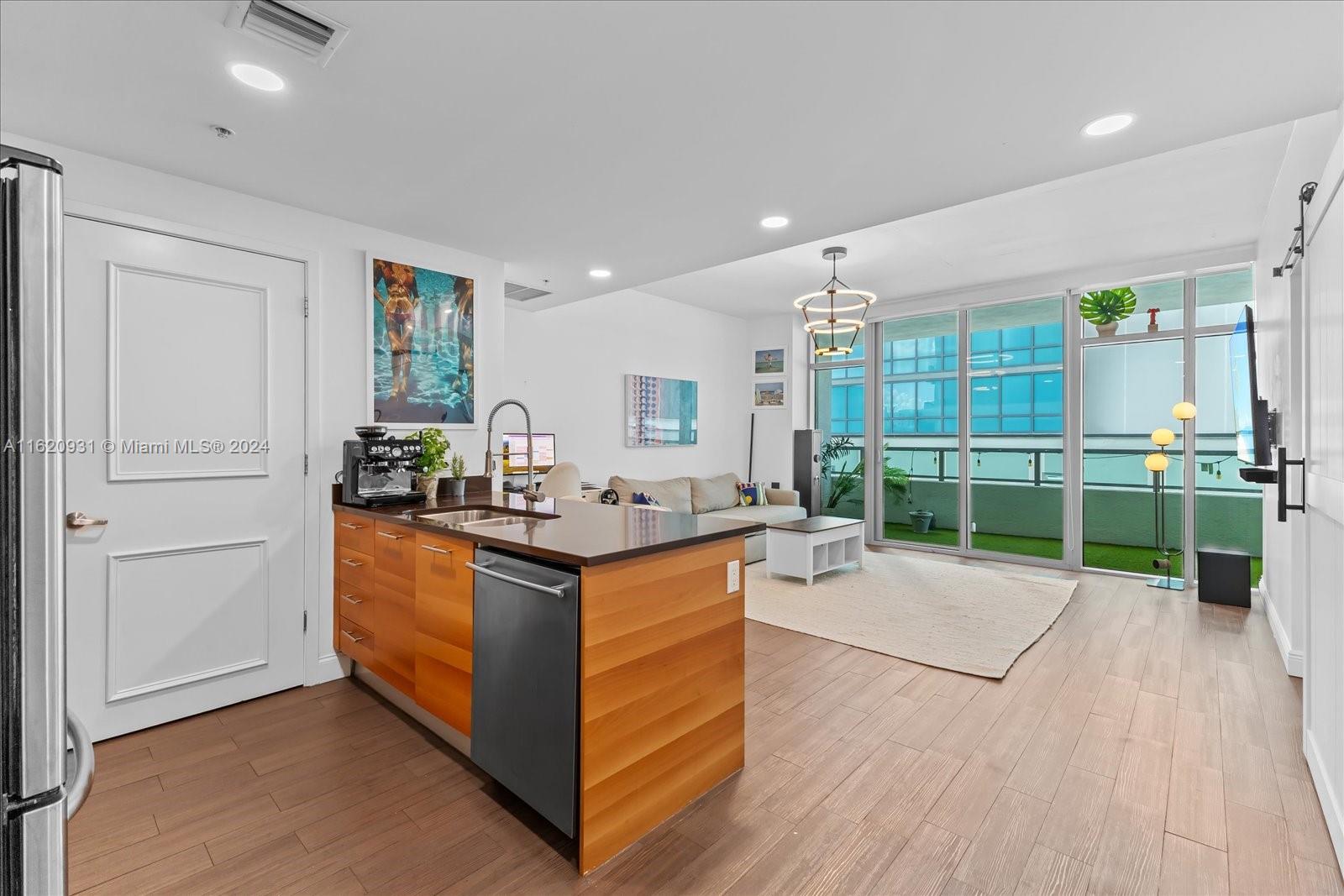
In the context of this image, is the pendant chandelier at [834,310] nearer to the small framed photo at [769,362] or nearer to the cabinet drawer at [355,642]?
the small framed photo at [769,362]

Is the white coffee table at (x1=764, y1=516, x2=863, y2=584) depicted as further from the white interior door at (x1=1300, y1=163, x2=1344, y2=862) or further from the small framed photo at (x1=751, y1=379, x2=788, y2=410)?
the white interior door at (x1=1300, y1=163, x2=1344, y2=862)

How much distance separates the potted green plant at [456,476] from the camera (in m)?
3.30

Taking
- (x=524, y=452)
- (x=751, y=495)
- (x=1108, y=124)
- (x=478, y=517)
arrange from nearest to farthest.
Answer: (x=1108, y=124) < (x=478, y=517) < (x=524, y=452) < (x=751, y=495)

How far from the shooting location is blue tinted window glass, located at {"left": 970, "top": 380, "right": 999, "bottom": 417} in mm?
6328

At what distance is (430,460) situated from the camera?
123 inches

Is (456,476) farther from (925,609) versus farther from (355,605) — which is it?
(925,609)

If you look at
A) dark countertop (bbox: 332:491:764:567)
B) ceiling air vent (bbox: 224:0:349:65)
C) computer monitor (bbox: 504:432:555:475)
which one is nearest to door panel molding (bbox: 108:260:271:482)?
dark countertop (bbox: 332:491:764:567)

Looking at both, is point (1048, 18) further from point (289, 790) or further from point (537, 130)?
point (289, 790)

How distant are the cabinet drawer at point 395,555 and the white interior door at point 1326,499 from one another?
310 cm

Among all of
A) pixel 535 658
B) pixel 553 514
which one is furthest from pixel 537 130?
A: pixel 535 658

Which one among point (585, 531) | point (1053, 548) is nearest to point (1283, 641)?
point (1053, 548)

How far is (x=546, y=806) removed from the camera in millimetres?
1820

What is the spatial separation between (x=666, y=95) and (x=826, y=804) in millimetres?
2460

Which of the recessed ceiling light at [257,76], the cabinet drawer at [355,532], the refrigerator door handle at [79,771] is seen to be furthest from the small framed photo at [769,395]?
the refrigerator door handle at [79,771]
